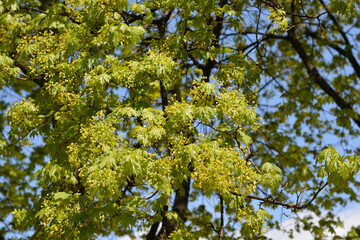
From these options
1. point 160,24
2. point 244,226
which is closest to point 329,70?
point 160,24

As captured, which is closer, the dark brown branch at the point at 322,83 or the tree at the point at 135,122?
the tree at the point at 135,122

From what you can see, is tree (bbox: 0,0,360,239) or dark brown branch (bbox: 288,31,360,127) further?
dark brown branch (bbox: 288,31,360,127)

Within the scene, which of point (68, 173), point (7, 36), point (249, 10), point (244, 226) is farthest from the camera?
point (249, 10)

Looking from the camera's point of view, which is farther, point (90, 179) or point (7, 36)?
point (7, 36)

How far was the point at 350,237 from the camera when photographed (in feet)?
34.6

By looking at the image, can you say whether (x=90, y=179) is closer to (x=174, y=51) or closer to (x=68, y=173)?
(x=68, y=173)

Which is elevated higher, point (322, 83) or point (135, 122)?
point (322, 83)

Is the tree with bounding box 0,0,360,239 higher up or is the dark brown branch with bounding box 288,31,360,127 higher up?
the dark brown branch with bounding box 288,31,360,127

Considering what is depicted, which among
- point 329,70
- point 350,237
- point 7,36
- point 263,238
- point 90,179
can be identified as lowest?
point 90,179

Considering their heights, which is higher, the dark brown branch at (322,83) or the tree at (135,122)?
the dark brown branch at (322,83)

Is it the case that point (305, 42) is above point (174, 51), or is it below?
above

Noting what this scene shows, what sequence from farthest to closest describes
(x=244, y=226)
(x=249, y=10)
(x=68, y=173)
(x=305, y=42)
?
(x=305, y=42) → (x=249, y=10) → (x=68, y=173) → (x=244, y=226)

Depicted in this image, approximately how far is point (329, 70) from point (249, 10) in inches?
206

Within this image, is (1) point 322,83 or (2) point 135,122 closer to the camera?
(2) point 135,122
